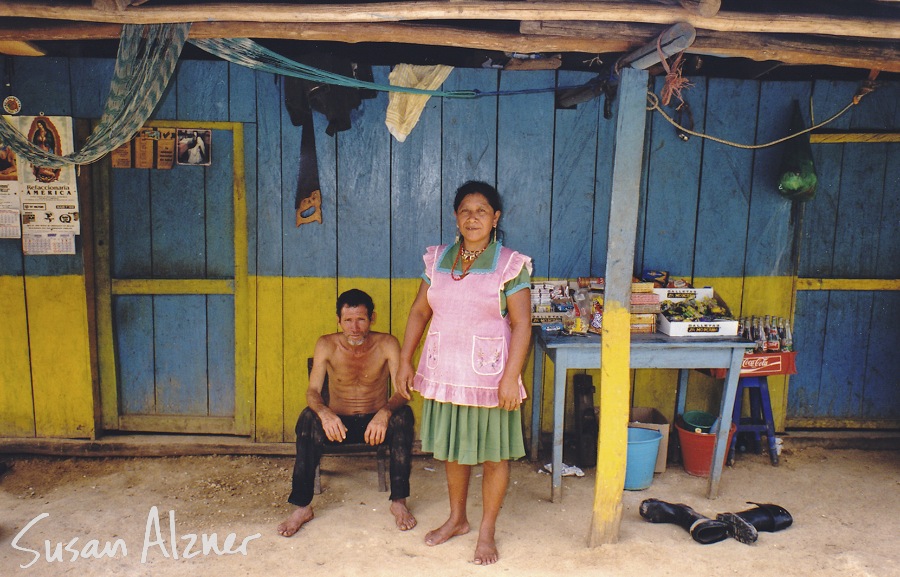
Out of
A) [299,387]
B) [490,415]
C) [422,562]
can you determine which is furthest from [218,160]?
[422,562]

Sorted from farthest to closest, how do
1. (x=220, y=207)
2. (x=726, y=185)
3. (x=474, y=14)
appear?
(x=726, y=185) → (x=220, y=207) → (x=474, y=14)

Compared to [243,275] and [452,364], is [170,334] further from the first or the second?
[452,364]

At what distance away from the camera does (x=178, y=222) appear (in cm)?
418

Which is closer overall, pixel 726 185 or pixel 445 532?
pixel 445 532

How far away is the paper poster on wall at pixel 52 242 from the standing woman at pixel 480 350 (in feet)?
8.18

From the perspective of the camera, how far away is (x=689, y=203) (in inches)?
168

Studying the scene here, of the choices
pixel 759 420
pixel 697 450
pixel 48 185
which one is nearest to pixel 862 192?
pixel 759 420

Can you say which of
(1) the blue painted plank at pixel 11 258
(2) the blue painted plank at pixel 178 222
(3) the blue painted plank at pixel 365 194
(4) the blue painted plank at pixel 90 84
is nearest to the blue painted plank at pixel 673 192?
(3) the blue painted plank at pixel 365 194

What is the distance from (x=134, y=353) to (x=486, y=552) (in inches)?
107

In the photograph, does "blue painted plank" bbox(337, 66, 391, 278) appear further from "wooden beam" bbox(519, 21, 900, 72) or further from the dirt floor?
"wooden beam" bbox(519, 21, 900, 72)

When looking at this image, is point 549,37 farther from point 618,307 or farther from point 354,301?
point 354,301

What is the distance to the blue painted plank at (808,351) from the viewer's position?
444cm

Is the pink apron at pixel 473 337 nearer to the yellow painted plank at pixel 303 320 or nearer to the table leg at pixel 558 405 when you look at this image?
the table leg at pixel 558 405

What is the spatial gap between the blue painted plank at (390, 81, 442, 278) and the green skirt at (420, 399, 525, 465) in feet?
4.55
